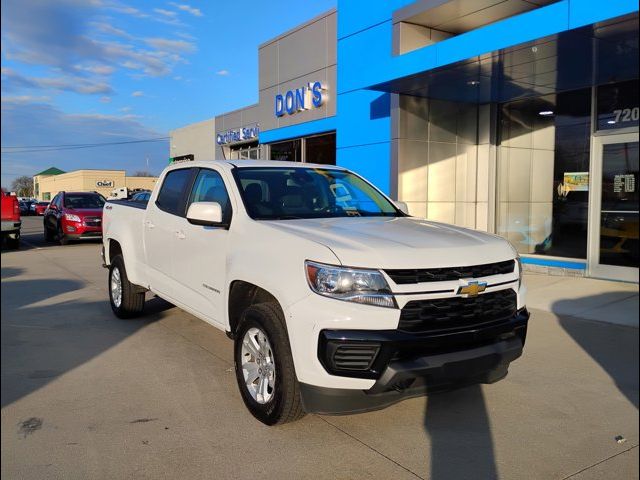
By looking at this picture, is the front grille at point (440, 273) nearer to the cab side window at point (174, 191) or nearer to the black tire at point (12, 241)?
the black tire at point (12, 241)

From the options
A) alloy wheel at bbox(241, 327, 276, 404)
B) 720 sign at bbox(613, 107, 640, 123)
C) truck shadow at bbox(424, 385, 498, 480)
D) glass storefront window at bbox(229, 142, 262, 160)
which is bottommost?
truck shadow at bbox(424, 385, 498, 480)

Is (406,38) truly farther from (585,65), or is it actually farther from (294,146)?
(294,146)

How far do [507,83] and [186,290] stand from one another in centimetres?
777

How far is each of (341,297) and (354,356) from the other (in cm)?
36

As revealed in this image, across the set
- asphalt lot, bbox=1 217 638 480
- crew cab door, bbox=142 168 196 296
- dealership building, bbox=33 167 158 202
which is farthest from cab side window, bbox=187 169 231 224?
dealership building, bbox=33 167 158 202

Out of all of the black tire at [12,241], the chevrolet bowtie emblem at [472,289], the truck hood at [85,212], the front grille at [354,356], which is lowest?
the front grille at [354,356]

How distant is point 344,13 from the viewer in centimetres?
1362

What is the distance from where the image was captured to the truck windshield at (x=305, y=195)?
447 cm

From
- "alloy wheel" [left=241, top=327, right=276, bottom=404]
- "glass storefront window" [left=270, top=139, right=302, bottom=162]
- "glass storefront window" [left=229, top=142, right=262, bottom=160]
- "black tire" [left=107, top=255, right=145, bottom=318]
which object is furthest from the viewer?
"glass storefront window" [left=229, top=142, right=262, bottom=160]

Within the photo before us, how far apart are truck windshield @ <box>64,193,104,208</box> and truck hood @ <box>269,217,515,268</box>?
1523 cm

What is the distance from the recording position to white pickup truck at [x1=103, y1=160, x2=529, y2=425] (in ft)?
10.5

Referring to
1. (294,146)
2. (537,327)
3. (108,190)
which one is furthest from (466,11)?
(108,190)

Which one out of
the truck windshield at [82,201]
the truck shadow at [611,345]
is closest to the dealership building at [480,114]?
the truck shadow at [611,345]

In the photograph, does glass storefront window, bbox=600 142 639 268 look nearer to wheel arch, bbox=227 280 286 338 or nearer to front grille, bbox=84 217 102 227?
wheel arch, bbox=227 280 286 338
